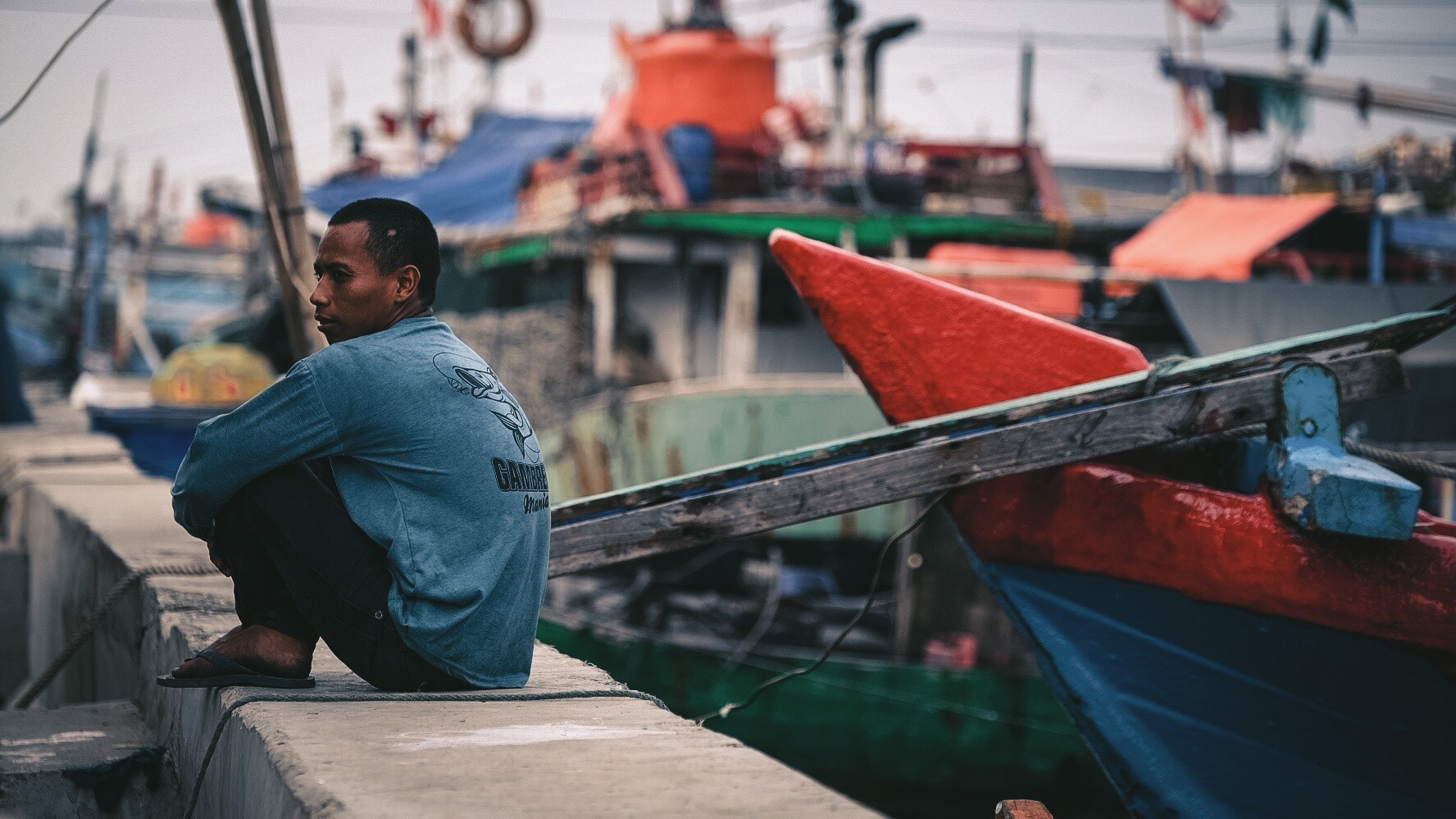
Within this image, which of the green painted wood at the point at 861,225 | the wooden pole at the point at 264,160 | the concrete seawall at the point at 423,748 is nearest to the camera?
the concrete seawall at the point at 423,748

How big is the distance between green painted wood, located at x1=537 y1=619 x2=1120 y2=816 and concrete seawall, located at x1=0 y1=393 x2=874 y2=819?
5.77m

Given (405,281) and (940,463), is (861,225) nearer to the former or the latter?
(940,463)

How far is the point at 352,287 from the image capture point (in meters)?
2.40

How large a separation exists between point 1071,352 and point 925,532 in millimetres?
5762

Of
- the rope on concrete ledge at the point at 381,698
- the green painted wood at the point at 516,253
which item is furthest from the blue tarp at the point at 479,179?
the rope on concrete ledge at the point at 381,698

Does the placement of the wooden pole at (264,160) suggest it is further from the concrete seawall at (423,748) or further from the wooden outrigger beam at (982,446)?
the wooden outrigger beam at (982,446)

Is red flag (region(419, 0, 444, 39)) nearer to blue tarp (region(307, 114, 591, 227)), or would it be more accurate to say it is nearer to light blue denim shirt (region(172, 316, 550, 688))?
blue tarp (region(307, 114, 591, 227))

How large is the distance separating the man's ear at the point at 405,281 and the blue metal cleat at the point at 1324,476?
219 centimetres

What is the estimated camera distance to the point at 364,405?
7.40ft

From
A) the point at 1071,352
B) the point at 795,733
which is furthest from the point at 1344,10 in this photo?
the point at 1071,352

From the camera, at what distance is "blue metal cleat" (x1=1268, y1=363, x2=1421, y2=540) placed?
295 centimetres

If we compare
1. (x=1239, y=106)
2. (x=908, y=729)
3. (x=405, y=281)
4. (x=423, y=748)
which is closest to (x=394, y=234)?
(x=405, y=281)

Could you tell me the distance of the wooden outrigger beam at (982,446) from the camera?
3.18m

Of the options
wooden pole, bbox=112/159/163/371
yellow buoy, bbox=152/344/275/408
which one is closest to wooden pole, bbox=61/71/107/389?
wooden pole, bbox=112/159/163/371
